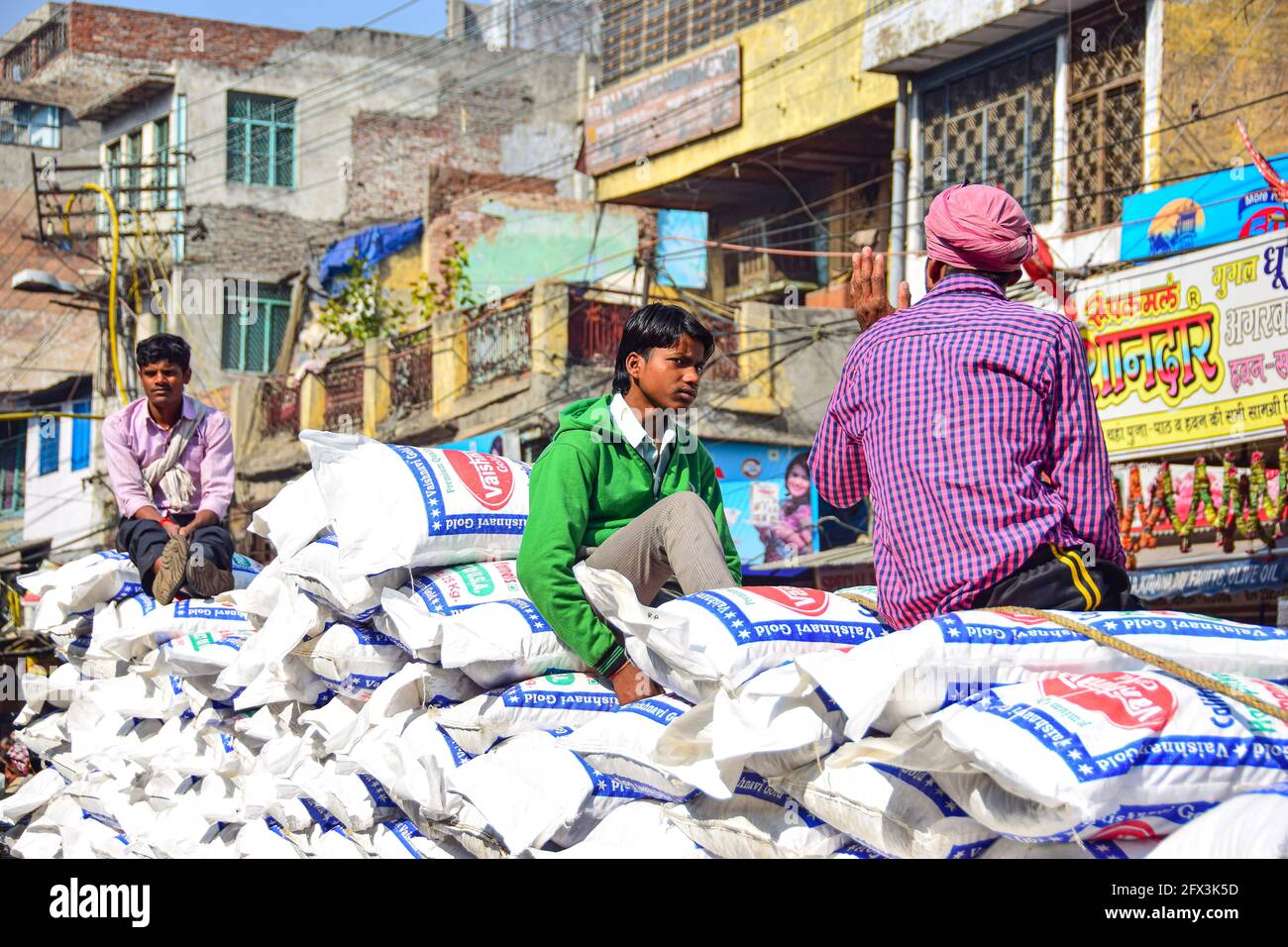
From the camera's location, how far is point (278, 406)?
745 inches

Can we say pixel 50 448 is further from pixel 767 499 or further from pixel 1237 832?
pixel 1237 832

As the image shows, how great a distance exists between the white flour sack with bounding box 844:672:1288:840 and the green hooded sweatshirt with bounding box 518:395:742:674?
109cm

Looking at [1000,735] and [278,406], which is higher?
[278,406]

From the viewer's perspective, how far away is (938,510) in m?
2.73

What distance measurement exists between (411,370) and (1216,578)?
10.2 metres

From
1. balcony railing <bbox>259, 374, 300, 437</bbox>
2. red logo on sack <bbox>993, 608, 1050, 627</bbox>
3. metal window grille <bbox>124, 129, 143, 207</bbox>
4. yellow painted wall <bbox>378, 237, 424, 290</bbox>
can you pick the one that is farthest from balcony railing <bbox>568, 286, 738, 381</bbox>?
red logo on sack <bbox>993, 608, 1050, 627</bbox>

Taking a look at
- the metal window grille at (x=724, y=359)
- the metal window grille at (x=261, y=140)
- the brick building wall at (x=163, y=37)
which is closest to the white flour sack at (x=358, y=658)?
the metal window grille at (x=724, y=359)

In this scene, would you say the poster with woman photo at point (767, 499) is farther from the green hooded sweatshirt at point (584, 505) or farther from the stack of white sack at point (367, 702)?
the green hooded sweatshirt at point (584, 505)

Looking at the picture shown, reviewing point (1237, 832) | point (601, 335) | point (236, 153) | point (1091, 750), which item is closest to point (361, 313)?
point (236, 153)

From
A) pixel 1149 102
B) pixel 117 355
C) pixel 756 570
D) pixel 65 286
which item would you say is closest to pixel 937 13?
pixel 1149 102

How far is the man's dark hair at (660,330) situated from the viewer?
11.8 ft

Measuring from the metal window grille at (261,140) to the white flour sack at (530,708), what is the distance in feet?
68.6

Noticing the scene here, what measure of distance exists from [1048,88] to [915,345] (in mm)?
8916

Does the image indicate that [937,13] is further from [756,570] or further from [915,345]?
[915,345]
